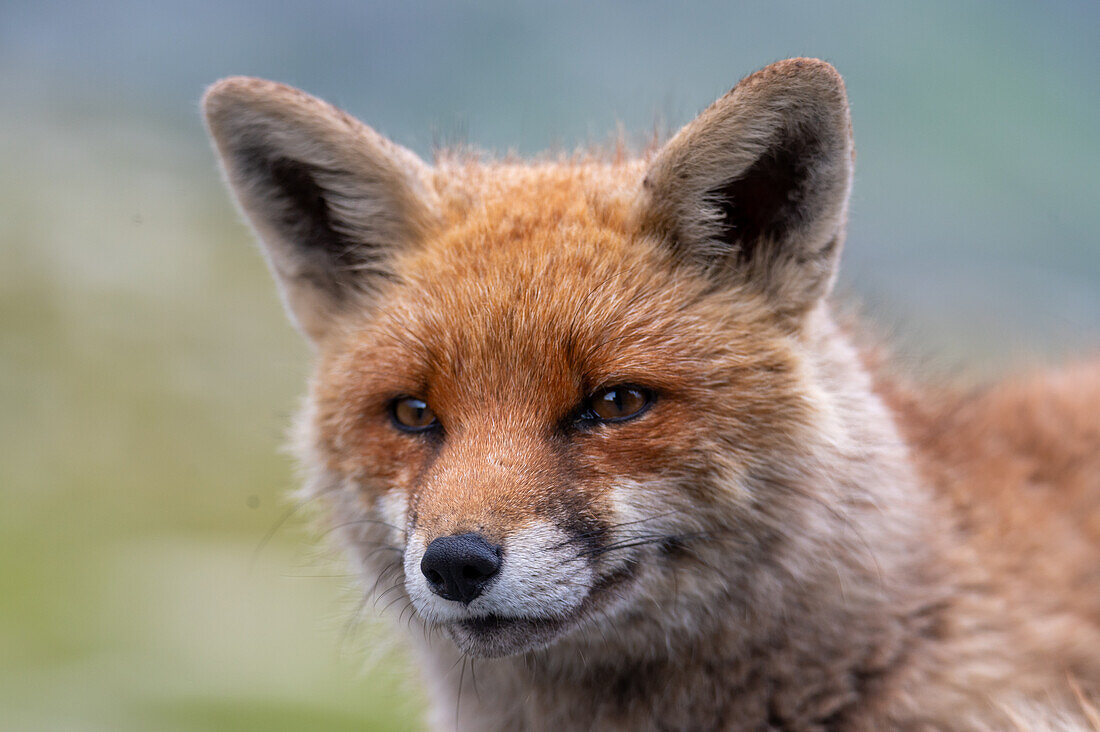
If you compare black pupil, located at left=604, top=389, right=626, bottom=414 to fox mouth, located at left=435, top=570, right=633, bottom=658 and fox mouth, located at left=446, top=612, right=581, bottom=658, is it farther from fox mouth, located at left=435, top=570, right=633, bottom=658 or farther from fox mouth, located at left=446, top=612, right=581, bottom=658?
fox mouth, located at left=446, top=612, right=581, bottom=658

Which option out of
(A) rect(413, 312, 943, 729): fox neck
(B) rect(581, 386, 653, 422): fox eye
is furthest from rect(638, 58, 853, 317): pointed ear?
(B) rect(581, 386, 653, 422): fox eye

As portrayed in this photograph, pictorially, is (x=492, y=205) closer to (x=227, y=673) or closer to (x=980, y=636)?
(x=980, y=636)

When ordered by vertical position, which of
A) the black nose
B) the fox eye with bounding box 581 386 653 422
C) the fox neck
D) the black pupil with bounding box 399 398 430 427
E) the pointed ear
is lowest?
the fox neck

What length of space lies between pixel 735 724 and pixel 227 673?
20.5ft

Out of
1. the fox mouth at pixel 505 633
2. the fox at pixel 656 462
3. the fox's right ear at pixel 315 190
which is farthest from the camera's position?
the fox's right ear at pixel 315 190

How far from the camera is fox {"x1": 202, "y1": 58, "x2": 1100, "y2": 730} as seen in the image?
12.3ft

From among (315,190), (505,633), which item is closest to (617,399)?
(505,633)

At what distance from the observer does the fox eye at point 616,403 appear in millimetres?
3885

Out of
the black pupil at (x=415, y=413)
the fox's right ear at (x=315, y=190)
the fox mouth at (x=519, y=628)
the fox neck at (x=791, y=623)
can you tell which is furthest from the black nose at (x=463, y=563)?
the fox's right ear at (x=315, y=190)

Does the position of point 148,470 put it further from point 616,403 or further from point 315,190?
point 616,403

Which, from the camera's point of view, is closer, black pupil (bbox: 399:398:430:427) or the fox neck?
the fox neck

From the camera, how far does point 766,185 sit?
167 inches

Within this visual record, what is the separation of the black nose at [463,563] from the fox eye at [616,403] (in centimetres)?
73

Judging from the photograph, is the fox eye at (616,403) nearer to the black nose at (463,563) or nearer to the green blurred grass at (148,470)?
the black nose at (463,563)
